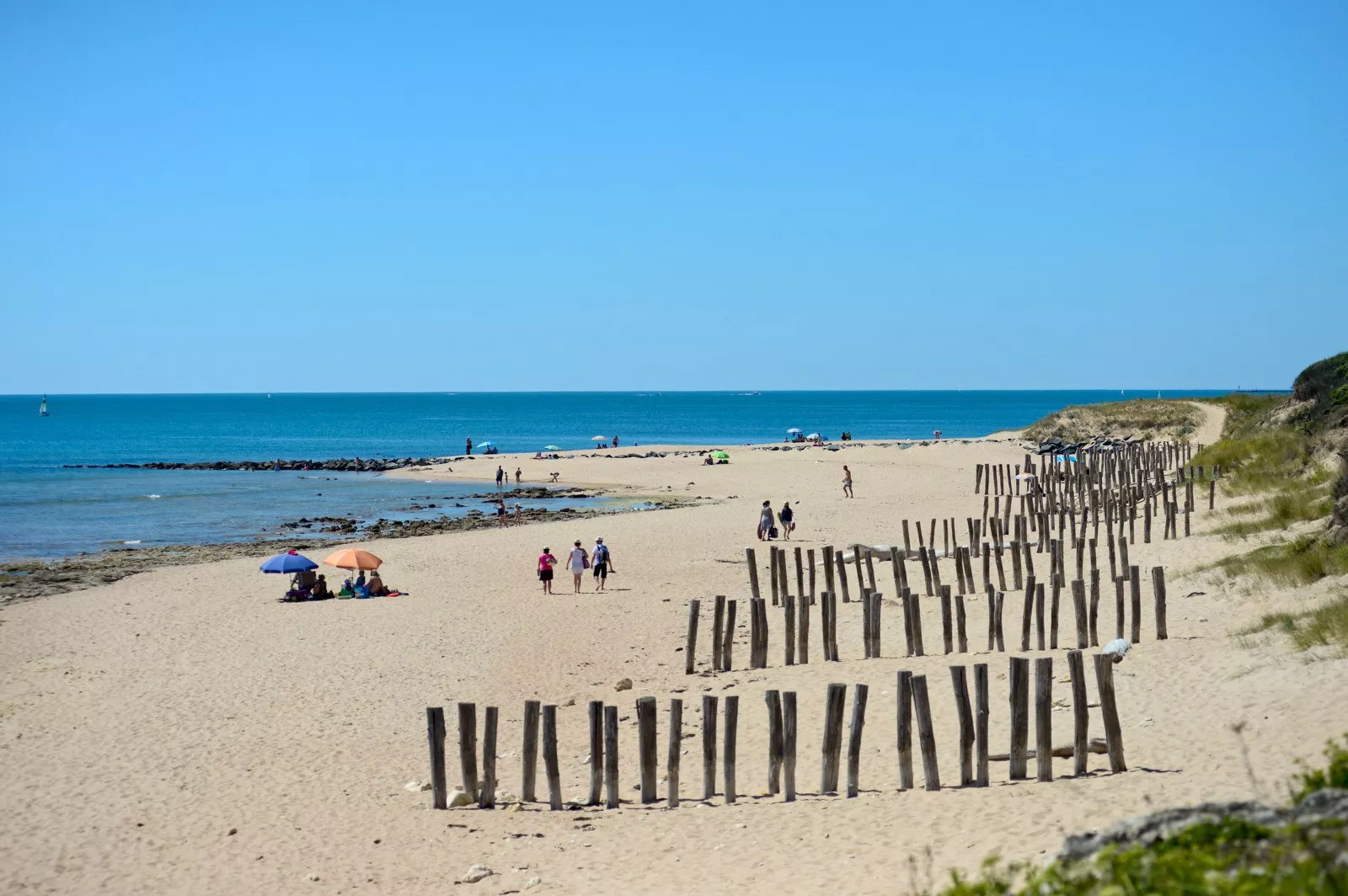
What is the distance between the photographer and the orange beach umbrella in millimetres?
26453

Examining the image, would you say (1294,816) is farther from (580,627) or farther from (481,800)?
(580,627)

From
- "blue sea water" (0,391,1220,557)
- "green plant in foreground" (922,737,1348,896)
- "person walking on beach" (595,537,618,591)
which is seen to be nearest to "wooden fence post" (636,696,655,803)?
"green plant in foreground" (922,737,1348,896)

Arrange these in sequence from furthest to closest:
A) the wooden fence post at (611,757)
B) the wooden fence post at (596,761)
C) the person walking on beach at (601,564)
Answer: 1. the person walking on beach at (601,564)
2. the wooden fence post at (596,761)
3. the wooden fence post at (611,757)

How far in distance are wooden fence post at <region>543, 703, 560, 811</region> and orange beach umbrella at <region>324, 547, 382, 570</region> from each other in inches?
611

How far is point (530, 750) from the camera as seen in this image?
12.0 meters

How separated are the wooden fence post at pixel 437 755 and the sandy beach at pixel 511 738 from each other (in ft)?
1.30

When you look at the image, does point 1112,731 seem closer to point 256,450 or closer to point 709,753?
point 709,753

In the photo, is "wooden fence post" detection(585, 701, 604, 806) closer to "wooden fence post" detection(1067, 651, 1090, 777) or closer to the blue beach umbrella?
"wooden fence post" detection(1067, 651, 1090, 777)

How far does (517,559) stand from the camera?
31.8 m

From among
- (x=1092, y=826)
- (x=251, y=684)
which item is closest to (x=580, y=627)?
(x=251, y=684)

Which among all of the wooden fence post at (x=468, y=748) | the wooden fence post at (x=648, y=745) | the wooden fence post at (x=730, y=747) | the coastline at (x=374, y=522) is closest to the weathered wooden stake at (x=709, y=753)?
the wooden fence post at (x=730, y=747)

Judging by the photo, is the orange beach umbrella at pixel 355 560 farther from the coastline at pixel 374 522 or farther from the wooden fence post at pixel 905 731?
the wooden fence post at pixel 905 731

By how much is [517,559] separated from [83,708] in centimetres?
1529

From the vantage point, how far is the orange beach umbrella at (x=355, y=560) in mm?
Result: 26453
